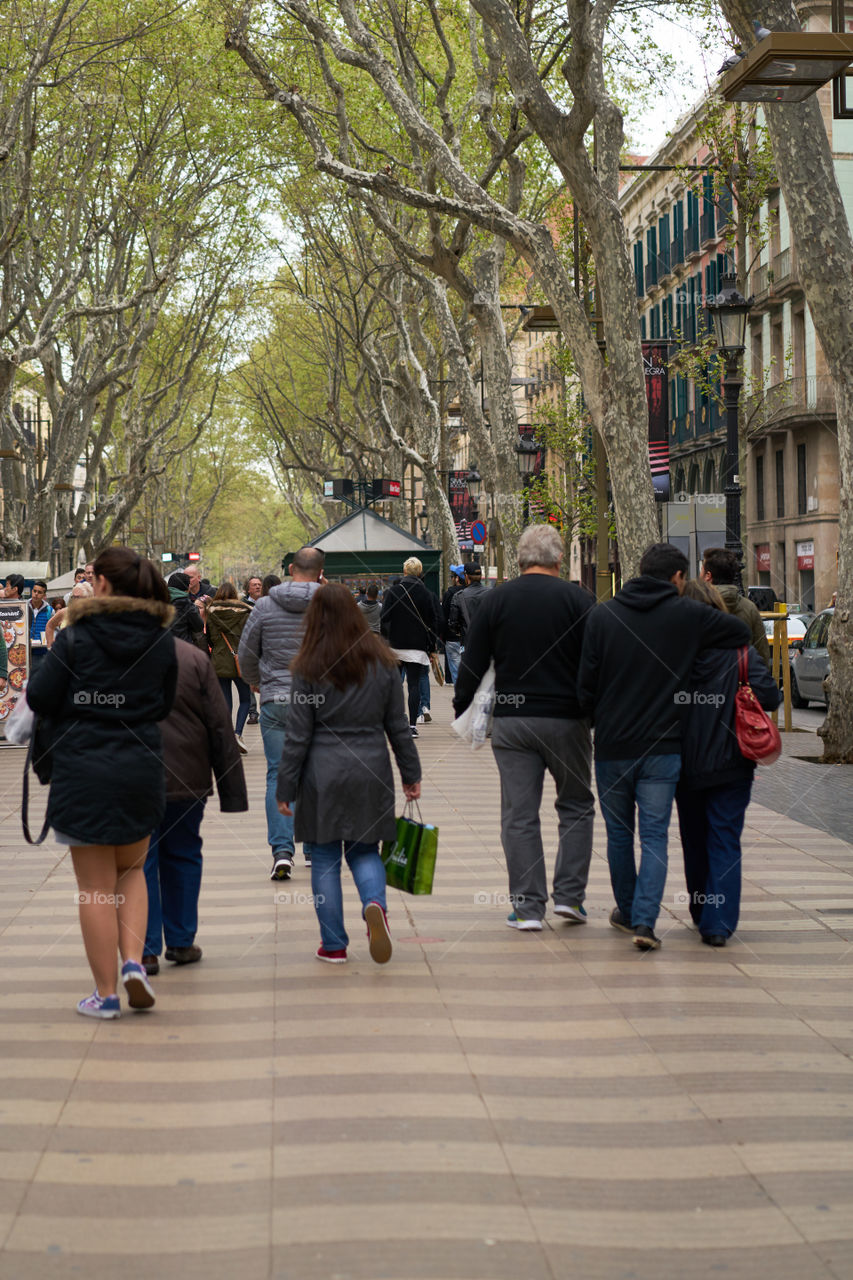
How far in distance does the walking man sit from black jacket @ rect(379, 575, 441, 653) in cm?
1029

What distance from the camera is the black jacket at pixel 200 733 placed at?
674cm

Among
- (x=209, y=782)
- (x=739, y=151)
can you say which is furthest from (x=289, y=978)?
(x=739, y=151)

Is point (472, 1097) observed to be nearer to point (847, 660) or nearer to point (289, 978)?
point (289, 978)

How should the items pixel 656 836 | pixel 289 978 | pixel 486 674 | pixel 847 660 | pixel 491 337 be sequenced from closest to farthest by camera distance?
pixel 289 978 → pixel 656 836 → pixel 486 674 → pixel 847 660 → pixel 491 337

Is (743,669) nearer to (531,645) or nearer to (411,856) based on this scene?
A: (531,645)

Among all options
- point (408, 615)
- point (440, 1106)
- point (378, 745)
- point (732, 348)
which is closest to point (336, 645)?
point (378, 745)

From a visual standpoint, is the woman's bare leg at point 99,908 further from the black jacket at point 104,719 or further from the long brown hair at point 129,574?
the long brown hair at point 129,574

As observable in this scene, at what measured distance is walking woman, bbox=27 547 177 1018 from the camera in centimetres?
587

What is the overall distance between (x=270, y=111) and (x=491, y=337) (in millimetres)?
6820

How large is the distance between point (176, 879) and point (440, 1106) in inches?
87.3

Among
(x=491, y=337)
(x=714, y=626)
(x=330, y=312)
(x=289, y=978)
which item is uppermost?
(x=330, y=312)

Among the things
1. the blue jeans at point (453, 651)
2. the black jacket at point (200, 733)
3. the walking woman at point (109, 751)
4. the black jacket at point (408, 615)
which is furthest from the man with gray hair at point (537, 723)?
the blue jeans at point (453, 651)

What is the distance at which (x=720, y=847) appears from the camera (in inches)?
280

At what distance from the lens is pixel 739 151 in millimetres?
29234
